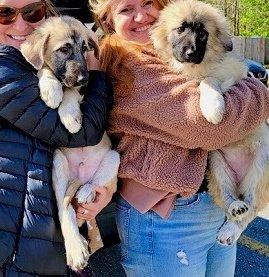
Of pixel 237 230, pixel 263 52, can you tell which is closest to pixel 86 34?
pixel 237 230

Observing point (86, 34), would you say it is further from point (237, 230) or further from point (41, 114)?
point (237, 230)

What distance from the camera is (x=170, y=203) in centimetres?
298

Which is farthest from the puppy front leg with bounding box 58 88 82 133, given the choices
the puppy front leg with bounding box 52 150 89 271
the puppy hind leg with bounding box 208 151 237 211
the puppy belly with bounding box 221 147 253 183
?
the puppy belly with bounding box 221 147 253 183

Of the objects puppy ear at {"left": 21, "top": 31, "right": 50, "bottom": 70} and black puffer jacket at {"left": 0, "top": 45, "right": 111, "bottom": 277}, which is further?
puppy ear at {"left": 21, "top": 31, "right": 50, "bottom": 70}

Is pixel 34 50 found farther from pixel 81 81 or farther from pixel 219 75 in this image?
pixel 219 75

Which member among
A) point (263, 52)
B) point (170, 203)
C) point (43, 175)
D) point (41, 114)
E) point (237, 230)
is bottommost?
point (263, 52)

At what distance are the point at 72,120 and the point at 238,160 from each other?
121 cm

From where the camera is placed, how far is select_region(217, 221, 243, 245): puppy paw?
3.12 meters

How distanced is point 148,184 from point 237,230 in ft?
2.28

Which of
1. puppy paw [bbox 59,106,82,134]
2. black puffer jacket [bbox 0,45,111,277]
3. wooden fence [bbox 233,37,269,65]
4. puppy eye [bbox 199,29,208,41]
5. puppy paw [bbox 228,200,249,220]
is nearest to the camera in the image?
black puffer jacket [bbox 0,45,111,277]

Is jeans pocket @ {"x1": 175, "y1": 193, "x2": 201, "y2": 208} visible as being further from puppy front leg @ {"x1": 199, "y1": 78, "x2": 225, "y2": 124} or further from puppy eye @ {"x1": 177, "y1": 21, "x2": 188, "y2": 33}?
puppy eye @ {"x1": 177, "y1": 21, "x2": 188, "y2": 33}

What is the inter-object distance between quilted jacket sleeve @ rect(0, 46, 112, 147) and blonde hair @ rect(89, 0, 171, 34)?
1.75ft

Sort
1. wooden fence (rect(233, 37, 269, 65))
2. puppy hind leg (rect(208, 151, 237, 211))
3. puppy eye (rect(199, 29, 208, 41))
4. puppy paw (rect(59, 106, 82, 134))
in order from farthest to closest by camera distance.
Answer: wooden fence (rect(233, 37, 269, 65)), puppy eye (rect(199, 29, 208, 41)), puppy hind leg (rect(208, 151, 237, 211)), puppy paw (rect(59, 106, 82, 134))

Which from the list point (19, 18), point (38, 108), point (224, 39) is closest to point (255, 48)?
point (224, 39)
